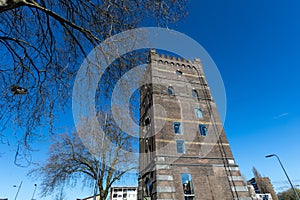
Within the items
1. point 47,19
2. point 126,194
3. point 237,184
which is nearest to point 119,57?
point 47,19

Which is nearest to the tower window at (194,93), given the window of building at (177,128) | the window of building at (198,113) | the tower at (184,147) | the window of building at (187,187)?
the tower at (184,147)

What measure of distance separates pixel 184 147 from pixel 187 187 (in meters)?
3.18

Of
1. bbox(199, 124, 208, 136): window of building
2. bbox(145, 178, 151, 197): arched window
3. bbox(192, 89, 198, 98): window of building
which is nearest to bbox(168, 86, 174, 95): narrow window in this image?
bbox(192, 89, 198, 98): window of building

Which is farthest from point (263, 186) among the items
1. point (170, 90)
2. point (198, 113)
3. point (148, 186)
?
point (148, 186)

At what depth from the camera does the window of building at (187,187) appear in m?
12.3

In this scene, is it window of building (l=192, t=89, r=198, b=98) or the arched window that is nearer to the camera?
the arched window

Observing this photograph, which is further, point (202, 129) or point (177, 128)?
point (202, 129)

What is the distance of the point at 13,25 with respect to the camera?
4230mm

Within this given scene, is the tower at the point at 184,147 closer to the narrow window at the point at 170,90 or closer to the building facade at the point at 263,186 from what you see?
the narrow window at the point at 170,90

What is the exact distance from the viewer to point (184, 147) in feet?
47.8

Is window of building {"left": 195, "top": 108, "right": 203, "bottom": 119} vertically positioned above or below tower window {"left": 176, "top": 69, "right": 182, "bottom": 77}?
below

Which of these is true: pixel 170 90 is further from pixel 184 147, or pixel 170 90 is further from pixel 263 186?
pixel 263 186

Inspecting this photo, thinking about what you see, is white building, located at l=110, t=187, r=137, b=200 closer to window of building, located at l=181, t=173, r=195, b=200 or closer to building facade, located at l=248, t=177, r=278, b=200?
window of building, located at l=181, t=173, r=195, b=200

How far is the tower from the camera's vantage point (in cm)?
1267
